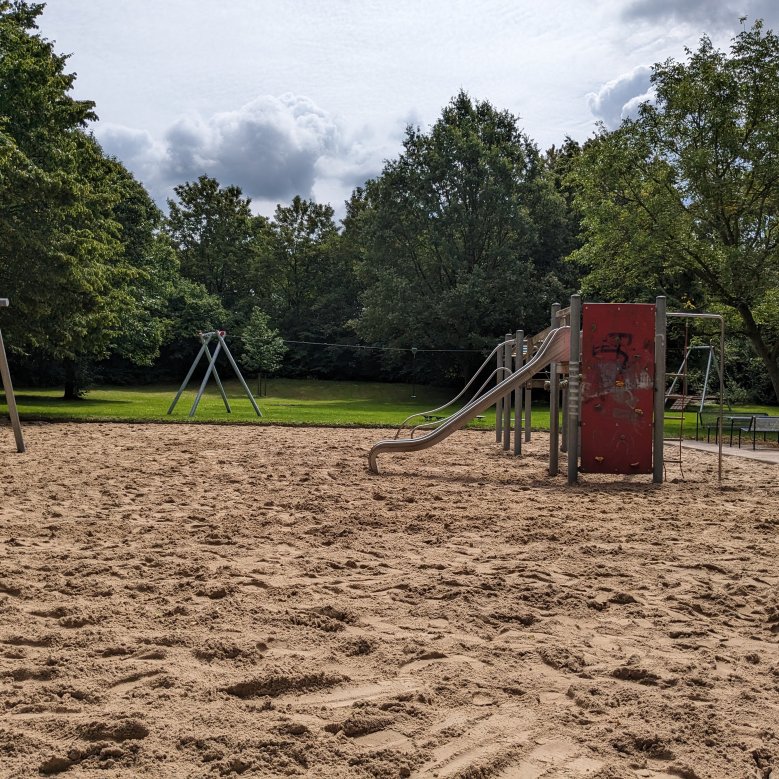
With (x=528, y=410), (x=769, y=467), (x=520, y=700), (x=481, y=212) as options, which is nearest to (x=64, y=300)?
(x=528, y=410)

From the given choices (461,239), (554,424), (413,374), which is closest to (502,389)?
(554,424)

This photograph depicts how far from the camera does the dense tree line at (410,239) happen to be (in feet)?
62.4

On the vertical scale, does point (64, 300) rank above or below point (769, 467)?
above

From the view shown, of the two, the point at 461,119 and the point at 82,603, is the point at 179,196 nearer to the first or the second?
the point at 461,119

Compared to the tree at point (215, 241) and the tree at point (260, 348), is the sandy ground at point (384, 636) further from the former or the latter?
the tree at point (215, 241)

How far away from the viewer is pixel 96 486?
8273 millimetres

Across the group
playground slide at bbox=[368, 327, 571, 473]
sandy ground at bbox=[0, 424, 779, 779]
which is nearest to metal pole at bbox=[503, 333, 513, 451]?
playground slide at bbox=[368, 327, 571, 473]

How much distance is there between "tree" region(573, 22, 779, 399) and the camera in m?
18.7

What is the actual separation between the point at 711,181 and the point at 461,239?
18.0 m

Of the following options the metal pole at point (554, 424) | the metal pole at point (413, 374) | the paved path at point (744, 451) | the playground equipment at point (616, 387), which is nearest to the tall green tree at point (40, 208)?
the metal pole at point (554, 424)

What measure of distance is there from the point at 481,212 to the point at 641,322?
27.6 m

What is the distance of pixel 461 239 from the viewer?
119 ft

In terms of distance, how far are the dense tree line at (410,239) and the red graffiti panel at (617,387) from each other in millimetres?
10542

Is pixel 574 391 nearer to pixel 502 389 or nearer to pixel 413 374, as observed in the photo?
pixel 502 389
